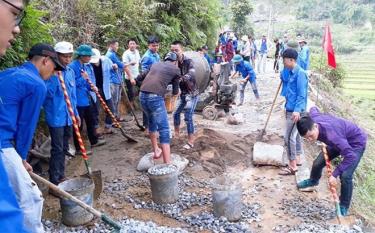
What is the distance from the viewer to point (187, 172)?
634 cm

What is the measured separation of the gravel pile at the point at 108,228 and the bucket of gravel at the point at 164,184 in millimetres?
615

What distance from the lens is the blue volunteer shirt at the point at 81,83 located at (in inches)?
252

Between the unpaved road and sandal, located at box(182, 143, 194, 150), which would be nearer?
the unpaved road

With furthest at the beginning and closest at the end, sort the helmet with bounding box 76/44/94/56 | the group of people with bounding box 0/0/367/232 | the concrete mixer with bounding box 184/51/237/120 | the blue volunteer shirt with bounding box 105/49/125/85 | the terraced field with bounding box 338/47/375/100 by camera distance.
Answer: the terraced field with bounding box 338/47/375/100 → the concrete mixer with bounding box 184/51/237/120 → the blue volunteer shirt with bounding box 105/49/125/85 → the helmet with bounding box 76/44/94/56 → the group of people with bounding box 0/0/367/232

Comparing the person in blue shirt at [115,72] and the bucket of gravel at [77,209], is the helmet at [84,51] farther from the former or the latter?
the bucket of gravel at [77,209]

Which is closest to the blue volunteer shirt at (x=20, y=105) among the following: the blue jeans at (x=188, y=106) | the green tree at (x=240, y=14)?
the blue jeans at (x=188, y=106)

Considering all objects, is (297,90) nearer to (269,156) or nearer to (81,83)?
(269,156)

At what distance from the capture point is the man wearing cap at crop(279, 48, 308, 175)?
6.00 meters

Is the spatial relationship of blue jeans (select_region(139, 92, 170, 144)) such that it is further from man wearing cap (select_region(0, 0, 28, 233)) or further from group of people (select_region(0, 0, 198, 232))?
man wearing cap (select_region(0, 0, 28, 233))

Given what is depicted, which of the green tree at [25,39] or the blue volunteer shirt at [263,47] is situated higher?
the green tree at [25,39]

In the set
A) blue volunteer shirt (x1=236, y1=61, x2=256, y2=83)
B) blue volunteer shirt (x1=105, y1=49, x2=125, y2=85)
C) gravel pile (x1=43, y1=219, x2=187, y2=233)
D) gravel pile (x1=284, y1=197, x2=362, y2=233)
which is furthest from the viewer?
blue volunteer shirt (x1=236, y1=61, x2=256, y2=83)

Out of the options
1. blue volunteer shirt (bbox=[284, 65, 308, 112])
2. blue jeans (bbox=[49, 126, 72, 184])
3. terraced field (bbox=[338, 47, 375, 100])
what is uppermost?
blue volunteer shirt (bbox=[284, 65, 308, 112])

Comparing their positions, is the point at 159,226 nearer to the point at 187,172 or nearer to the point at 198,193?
the point at 198,193

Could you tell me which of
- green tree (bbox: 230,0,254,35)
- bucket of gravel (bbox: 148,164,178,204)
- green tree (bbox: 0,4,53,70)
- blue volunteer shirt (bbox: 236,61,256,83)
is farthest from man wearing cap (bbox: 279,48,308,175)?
green tree (bbox: 230,0,254,35)
